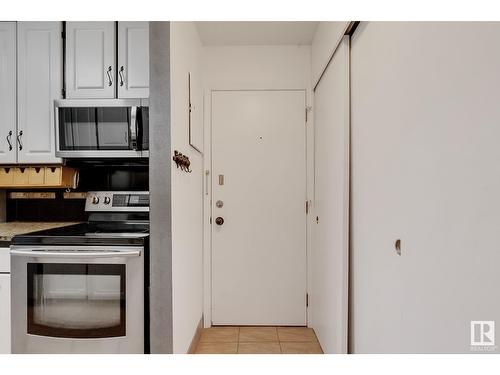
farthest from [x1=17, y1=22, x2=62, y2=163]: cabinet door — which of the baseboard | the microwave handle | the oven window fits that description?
the baseboard

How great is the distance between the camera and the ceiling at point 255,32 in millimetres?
2311

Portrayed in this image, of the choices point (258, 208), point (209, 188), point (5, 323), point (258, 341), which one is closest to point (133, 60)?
Result: point (209, 188)

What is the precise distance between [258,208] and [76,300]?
1.42 meters

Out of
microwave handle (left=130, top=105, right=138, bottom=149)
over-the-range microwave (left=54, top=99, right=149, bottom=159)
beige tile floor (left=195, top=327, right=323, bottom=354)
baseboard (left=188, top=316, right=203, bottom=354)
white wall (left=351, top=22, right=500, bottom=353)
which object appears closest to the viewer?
white wall (left=351, top=22, right=500, bottom=353)

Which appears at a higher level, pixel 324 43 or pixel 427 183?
pixel 324 43

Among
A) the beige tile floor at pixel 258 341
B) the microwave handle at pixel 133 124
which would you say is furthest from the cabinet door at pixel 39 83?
the beige tile floor at pixel 258 341

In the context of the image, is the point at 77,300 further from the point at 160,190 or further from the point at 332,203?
the point at 332,203

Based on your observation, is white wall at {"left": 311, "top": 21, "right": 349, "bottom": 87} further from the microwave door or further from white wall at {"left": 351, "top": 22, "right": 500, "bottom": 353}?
the microwave door

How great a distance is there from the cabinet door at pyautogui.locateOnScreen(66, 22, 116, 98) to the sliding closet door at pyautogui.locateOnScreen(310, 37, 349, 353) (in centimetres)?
138

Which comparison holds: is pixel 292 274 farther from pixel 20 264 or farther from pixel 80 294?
pixel 20 264

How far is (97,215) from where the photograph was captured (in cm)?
234

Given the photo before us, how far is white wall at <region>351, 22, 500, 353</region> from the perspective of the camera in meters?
0.75

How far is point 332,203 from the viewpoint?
1.92 metres

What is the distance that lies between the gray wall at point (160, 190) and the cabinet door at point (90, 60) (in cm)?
64
